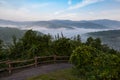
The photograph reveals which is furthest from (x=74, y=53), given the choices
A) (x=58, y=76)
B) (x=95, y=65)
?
(x=95, y=65)

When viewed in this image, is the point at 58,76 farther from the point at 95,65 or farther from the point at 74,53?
the point at 95,65

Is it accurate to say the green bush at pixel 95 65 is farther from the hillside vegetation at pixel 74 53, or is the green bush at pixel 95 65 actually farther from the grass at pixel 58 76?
the grass at pixel 58 76

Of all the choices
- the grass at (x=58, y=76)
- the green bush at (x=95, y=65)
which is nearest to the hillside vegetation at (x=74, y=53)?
the green bush at (x=95, y=65)

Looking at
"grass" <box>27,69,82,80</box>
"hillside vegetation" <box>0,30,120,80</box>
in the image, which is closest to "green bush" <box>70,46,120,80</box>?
"hillside vegetation" <box>0,30,120,80</box>

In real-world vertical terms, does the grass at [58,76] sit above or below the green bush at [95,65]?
below

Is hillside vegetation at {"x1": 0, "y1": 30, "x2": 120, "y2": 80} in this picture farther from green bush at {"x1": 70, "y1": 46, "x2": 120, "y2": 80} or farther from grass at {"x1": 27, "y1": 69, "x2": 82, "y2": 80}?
grass at {"x1": 27, "y1": 69, "x2": 82, "y2": 80}

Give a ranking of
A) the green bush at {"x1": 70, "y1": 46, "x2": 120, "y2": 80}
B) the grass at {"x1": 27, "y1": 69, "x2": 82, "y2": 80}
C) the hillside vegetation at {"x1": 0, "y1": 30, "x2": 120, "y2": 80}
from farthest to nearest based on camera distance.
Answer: the grass at {"x1": 27, "y1": 69, "x2": 82, "y2": 80}, the hillside vegetation at {"x1": 0, "y1": 30, "x2": 120, "y2": 80}, the green bush at {"x1": 70, "y1": 46, "x2": 120, "y2": 80}

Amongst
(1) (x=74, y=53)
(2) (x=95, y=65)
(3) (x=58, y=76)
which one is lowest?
(3) (x=58, y=76)

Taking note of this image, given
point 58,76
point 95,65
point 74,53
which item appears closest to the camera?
point 95,65

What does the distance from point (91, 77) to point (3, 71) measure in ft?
27.3

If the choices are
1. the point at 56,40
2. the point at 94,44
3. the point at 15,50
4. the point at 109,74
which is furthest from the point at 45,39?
the point at 109,74

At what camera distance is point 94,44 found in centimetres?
3119

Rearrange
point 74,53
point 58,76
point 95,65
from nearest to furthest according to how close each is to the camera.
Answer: point 95,65, point 58,76, point 74,53

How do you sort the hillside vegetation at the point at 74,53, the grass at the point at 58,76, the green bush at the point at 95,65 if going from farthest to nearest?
the grass at the point at 58,76 → the hillside vegetation at the point at 74,53 → the green bush at the point at 95,65
